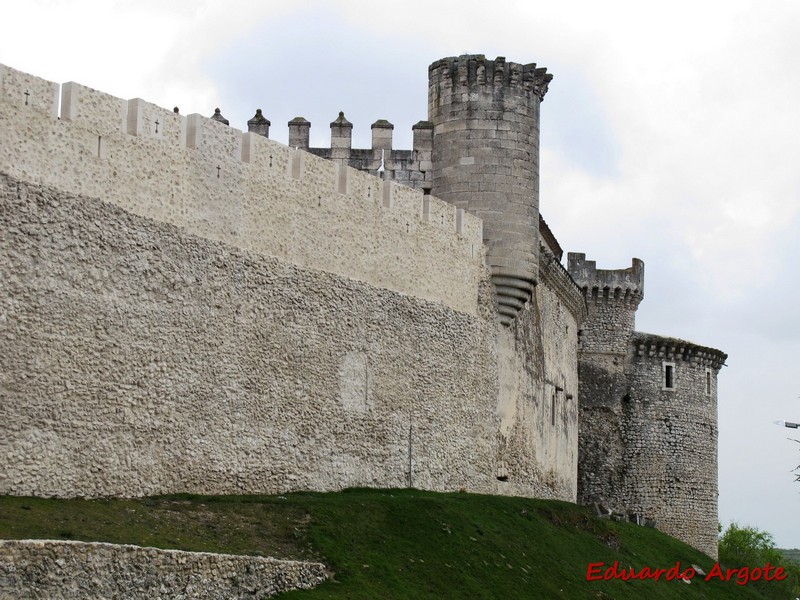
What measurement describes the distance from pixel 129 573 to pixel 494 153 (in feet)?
45.7

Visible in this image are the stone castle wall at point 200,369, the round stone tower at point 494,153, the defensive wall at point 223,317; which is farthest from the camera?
the round stone tower at point 494,153

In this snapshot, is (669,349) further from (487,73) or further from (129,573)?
(129,573)

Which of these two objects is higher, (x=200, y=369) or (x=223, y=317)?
(x=223, y=317)

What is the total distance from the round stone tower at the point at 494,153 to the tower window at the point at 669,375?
16.1 metres

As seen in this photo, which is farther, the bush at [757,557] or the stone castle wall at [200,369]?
the bush at [757,557]

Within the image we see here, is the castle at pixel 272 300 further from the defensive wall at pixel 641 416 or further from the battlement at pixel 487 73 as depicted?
the defensive wall at pixel 641 416

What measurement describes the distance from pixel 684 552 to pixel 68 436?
58.5ft

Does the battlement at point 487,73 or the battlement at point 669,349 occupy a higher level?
the battlement at point 487,73

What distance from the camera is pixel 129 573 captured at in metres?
15.1

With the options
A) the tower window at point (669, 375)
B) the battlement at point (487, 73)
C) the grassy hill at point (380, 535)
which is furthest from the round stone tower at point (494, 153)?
the tower window at point (669, 375)

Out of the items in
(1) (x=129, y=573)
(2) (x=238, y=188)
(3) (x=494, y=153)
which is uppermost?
(3) (x=494, y=153)

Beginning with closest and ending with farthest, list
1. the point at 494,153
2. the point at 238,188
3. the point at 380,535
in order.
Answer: the point at 380,535, the point at 238,188, the point at 494,153

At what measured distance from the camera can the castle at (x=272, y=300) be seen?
696 inches

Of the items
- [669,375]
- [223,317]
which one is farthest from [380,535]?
[669,375]
